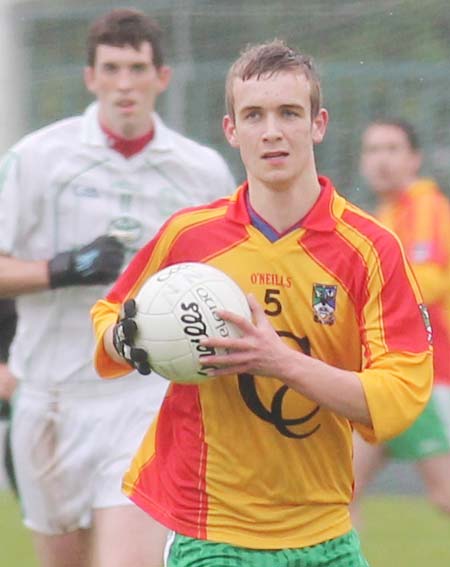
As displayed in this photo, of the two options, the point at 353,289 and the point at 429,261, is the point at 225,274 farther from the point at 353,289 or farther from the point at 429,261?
A: the point at 429,261

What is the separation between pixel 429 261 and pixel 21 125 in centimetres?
458

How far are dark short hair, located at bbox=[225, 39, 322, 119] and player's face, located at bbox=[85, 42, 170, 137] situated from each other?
1.48 meters

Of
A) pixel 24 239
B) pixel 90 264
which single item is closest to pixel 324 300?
pixel 90 264

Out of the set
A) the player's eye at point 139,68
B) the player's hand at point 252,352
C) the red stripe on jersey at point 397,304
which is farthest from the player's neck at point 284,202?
the player's eye at point 139,68

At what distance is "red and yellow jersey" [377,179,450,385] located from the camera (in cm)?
760

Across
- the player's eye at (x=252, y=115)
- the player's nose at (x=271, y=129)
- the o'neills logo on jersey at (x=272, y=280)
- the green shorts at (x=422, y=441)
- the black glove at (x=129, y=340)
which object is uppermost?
the player's eye at (x=252, y=115)

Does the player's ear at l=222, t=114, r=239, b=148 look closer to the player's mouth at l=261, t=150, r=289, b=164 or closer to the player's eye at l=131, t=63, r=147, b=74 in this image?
the player's mouth at l=261, t=150, r=289, b=164

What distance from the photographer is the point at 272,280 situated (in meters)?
4.60

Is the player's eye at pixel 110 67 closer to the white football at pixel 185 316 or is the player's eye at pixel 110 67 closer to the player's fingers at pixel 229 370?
the white football at pixel 185 316

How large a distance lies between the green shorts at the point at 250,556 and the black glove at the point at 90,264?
1.39 metres

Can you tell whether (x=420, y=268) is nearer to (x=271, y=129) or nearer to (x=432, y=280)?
(x=432, y=280)

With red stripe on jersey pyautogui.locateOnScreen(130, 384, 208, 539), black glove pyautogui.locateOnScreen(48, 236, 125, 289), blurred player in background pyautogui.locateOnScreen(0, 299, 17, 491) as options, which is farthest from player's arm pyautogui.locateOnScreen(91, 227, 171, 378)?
blurred player in background pyautogui.locateOnScreen(0, 299, 17, 491)

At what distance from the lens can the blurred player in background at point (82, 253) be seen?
605cm

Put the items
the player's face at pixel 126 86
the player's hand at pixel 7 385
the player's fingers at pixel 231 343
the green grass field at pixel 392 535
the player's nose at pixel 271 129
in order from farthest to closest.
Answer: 1. the green grass field at pixel 392 535
2. the player's hand at pixel 7 385
3. the player's face at pixel 126 86
4. the player's nose at pixel 271 129
5. the player's fingers at pixel 231 343
